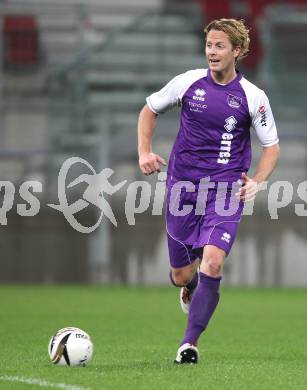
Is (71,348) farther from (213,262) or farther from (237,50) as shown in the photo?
(237,50)

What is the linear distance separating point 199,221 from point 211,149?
49 centimetres

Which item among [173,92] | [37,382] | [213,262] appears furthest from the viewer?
[173,92]

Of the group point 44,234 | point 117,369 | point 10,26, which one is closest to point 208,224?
point 117,369

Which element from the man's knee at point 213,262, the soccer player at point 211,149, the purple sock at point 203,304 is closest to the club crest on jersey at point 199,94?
the soccer player at point 211,149

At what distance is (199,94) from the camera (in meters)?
7.09

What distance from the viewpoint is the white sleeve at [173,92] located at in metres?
7.16

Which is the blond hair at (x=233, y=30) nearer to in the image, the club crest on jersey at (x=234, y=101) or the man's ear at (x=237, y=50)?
the man's ear at (x=237, y=50)

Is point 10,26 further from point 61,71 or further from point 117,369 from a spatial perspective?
point 117,369

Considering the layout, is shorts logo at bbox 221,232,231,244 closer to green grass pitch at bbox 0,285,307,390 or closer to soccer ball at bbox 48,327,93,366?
green grass pitch at bbox 0,285,307,390

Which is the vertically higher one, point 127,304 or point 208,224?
point 208,224

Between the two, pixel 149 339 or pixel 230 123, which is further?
pixel 149 339

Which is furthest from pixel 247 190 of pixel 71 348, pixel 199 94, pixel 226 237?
pixel 71 348

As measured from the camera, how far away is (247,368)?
256 inches

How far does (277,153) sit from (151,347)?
5.89 feet
